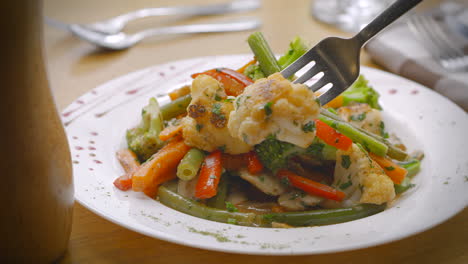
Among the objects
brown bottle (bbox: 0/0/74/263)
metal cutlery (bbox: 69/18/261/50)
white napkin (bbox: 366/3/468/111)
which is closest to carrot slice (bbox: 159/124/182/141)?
brown bottle (bbox: 0/0/74/263)

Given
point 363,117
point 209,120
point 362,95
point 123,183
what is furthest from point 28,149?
point 362,95

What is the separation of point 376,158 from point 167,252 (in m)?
1.03

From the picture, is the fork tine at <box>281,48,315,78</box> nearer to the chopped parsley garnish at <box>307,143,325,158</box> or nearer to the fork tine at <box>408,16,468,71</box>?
the chopped parsley garnish at <box>307,143,325,158</box>

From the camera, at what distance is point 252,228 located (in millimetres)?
1820

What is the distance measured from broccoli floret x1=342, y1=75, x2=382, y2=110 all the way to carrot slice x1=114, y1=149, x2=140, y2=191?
1.19 m

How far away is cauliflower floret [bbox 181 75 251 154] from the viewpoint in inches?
84.7

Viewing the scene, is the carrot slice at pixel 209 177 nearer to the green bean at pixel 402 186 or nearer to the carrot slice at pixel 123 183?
the carrot slice at pixel 123 183

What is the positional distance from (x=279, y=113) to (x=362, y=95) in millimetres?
1004

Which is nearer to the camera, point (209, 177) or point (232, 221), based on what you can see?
point (232, 221)

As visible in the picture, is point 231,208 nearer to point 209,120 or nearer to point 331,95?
point 209,120

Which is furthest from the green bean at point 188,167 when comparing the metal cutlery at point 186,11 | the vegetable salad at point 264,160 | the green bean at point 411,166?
the metal cutlery at point 186,11

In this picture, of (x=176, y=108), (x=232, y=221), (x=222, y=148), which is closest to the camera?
(x=232, y=221)

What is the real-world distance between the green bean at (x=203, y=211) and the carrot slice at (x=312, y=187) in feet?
0.84

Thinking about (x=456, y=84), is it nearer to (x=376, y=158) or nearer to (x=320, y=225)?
(x=376, y=158)
